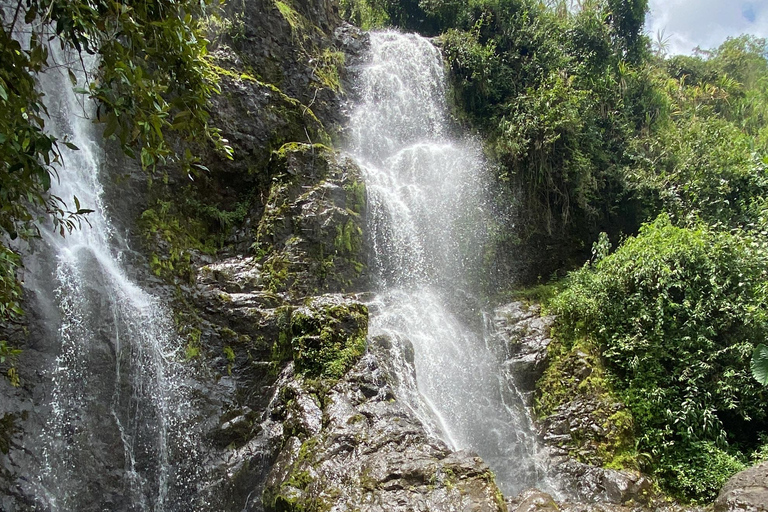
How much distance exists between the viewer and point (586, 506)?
19.1 ft

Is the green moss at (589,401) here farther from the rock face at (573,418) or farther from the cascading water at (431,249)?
the cascading water at (431,249)

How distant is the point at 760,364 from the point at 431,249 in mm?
6235

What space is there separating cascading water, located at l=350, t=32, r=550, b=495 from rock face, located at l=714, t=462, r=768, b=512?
2.29 meters

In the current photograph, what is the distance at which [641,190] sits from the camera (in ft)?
38.4

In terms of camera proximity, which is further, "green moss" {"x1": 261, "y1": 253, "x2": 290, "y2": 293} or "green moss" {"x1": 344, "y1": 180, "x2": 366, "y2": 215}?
"green moss" {"x1": 344, "y1": 180, "x2": 366, "y2": 215}

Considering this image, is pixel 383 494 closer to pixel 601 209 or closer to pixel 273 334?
pixel 273 334

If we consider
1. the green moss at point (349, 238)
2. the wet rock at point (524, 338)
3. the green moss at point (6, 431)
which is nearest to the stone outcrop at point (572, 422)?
the wet rock at point (524, 338)

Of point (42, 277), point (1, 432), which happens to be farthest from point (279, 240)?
point (1, 432)

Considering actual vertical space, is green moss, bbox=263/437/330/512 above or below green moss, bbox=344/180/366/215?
below

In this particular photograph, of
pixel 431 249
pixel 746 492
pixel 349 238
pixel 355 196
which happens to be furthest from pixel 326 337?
pixel 746 492

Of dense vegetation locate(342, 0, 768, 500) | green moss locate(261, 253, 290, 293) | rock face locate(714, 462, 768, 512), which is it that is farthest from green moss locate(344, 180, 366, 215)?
rock face locate(714, 462, 768, 512)

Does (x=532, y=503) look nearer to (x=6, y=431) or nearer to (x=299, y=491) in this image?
(x=299, y=491)

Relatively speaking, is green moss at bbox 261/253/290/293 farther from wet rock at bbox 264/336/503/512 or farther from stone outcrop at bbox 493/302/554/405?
stone outcrop at bbox 493/302/554/405

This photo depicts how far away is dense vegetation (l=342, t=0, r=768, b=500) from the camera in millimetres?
7430
